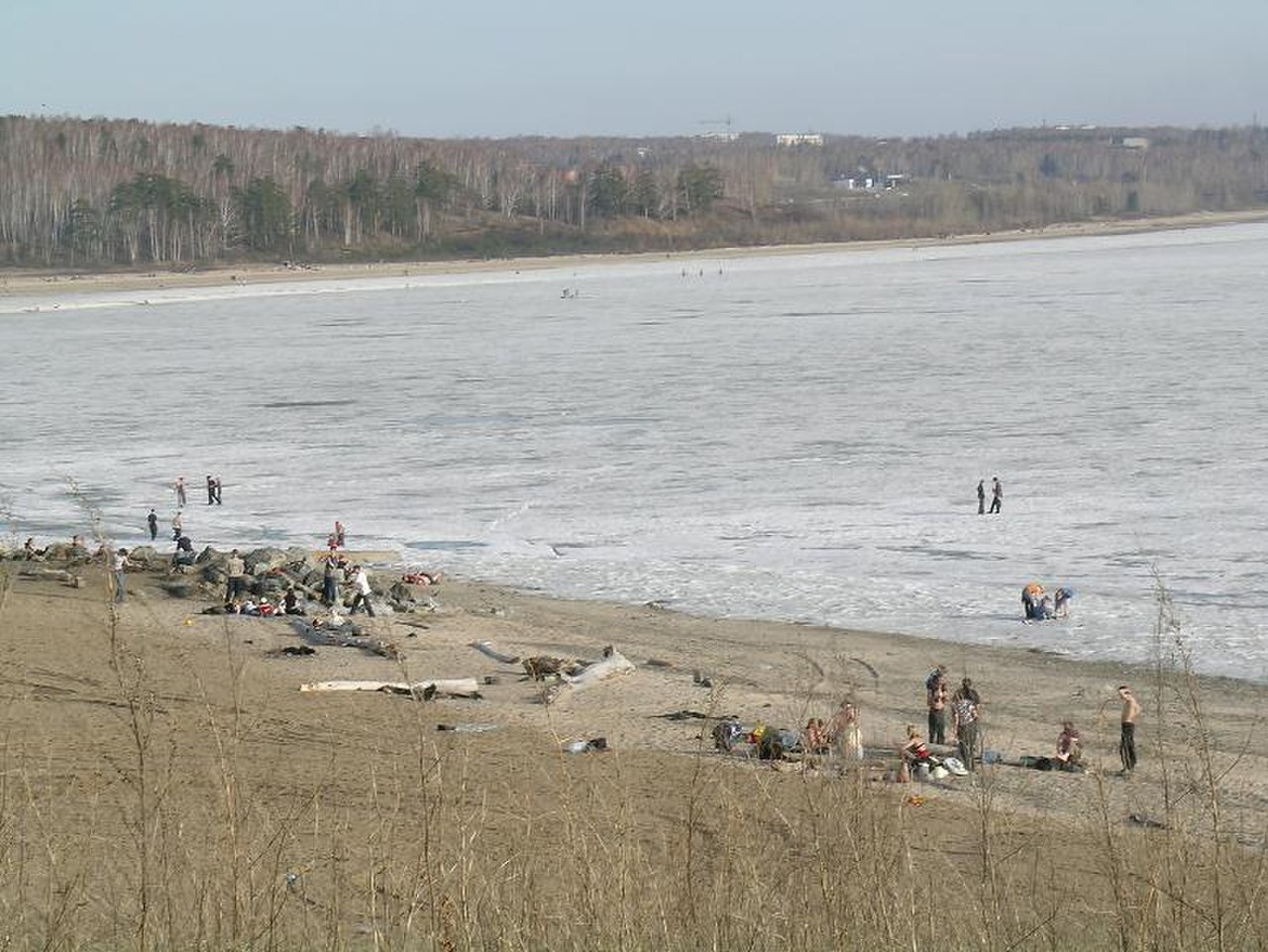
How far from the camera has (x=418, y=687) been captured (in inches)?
587

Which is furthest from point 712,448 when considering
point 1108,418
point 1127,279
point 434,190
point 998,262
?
point 434,190

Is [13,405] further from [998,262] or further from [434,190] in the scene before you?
[434,190]

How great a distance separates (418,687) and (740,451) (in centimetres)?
1688

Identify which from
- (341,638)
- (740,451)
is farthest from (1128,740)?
(740,451)

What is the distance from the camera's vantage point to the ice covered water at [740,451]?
20656 millimetres

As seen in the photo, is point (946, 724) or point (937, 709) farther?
point (946, 724)

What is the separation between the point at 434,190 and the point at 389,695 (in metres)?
121

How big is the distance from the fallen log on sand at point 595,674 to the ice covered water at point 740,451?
3.33 m

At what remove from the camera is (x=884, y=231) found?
488 feet

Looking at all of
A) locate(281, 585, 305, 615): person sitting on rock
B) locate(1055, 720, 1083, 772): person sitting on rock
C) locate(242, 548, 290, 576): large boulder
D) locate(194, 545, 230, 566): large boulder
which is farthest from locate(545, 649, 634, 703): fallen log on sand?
locate(194, 545, 230, 566): large boulder

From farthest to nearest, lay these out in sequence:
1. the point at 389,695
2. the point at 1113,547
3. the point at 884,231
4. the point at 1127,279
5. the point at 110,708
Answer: the point at 884,231, the point at 1127,279, the point at 1113,547, the point at 389,695, the point at 110,708

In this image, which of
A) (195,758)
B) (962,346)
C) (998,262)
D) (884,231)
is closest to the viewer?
(195,758)

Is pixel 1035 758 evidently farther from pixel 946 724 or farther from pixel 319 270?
pixel 319 270

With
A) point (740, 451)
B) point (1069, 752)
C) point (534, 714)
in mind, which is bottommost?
point (534, 714)
